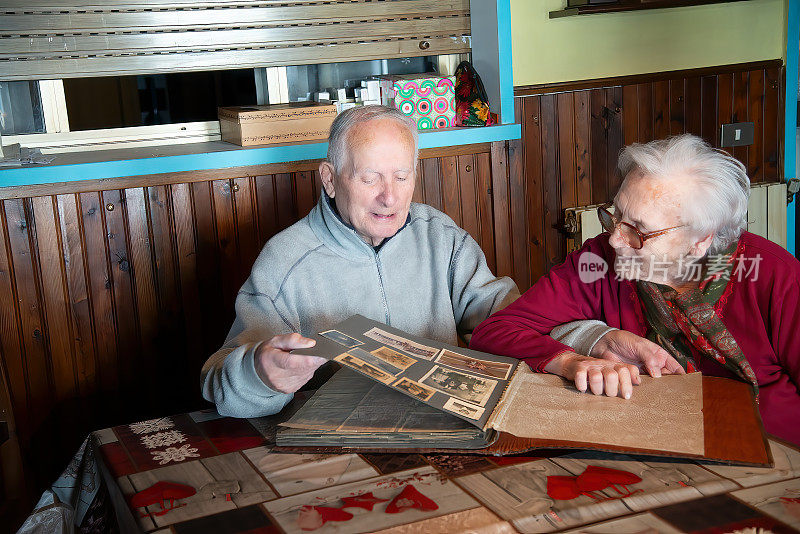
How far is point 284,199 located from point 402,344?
1.39 meters

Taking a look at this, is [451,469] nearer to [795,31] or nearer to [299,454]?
[299,454]

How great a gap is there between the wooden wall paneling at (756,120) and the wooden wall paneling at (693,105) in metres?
0.28

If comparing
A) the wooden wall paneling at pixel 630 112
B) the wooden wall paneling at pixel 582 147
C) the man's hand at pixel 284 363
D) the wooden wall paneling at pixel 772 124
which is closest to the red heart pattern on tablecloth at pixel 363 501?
the man's hand at pixel 284 363

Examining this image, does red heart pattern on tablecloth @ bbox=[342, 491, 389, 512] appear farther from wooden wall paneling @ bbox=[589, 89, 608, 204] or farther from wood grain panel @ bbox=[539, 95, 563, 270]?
wooden wall paneling @ bbox=[589, 89, 608, 204]

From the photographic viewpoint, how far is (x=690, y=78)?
364 centimetres

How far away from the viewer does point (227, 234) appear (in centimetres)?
265

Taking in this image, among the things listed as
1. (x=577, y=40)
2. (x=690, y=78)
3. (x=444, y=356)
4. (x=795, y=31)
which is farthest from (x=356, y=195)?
(x=795, y=31)

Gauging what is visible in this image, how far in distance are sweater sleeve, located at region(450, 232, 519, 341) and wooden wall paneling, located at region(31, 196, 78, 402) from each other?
1.26 meters

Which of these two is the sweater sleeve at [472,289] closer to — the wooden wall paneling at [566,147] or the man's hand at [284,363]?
the man's hand at [284,363]

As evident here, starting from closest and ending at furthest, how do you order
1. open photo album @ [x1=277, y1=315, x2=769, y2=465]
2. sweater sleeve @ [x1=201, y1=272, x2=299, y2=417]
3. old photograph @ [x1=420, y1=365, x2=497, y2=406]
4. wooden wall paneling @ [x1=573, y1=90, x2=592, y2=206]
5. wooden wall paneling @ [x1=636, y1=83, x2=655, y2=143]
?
open photo album @ [x1=277, y1=315, x2=769, y2=465] → old photograph @ [x1=420, y1=365, x2=497, y2=406] → sweater sleeve @ [x1=201, y1=272, x2=299, y2=417] → wooden wall paneling @ [x1=573, y1=90, x2=592, y2=206] → wooden wall paneling @ [x1=636, y1=83, x2=655, y2=143]

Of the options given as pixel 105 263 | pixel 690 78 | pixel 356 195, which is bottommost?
pixel 105 263

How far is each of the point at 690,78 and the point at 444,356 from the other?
2745 millimetres

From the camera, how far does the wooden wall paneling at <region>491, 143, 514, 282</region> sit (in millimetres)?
2965

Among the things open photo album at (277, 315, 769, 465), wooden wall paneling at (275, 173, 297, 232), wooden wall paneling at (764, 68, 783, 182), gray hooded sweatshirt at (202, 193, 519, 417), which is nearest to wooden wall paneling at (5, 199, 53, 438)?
wooden wall paneling at (275, 173, 297, 232)
